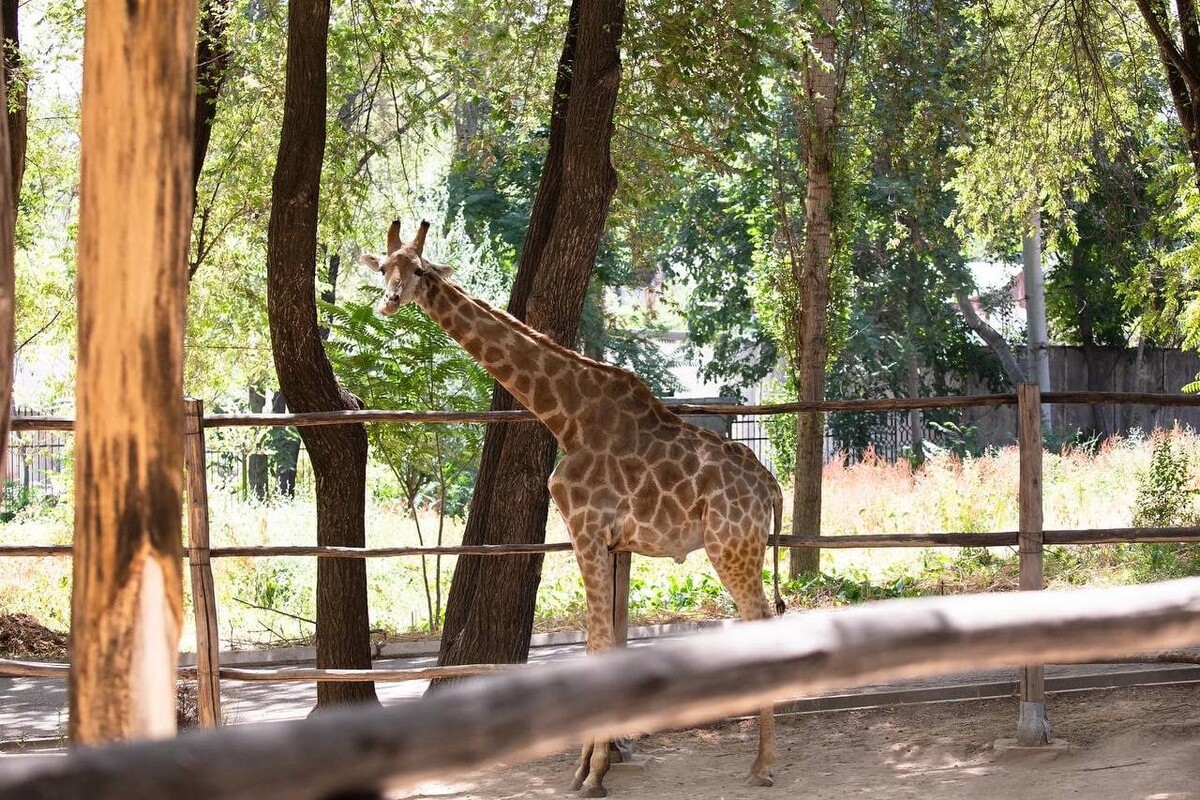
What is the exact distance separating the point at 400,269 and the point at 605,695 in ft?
14.1

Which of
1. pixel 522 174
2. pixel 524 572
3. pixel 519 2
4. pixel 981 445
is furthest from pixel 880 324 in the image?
pixel 524 572

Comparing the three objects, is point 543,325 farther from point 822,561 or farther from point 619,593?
point 822,561

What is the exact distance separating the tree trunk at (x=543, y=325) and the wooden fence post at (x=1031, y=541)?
2403mm

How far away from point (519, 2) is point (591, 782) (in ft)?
18.6

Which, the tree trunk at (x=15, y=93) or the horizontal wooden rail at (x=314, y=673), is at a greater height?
the tree trunk at (x=15, y=93)

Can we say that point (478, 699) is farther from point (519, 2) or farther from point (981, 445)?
point (981, 445)

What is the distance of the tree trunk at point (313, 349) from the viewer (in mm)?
7008

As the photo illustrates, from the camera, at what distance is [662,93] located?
8000 millimetres

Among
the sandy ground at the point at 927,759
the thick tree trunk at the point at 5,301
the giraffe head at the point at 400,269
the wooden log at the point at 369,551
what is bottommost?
the sandy ground at the point at 927,759

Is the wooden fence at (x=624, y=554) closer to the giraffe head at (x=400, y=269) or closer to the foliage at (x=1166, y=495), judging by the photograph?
the giraffe head at (x=400, y=269)

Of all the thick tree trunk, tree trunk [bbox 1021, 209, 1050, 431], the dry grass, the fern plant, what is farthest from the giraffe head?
tree trunk [bbox 1021, 209, 1050, 431]

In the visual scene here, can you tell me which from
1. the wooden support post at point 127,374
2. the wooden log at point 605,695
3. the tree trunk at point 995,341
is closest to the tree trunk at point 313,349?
the wooden support post at point 127,374

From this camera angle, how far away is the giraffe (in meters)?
5.72

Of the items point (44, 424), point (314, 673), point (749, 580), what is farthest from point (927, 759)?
point (44, 424)
